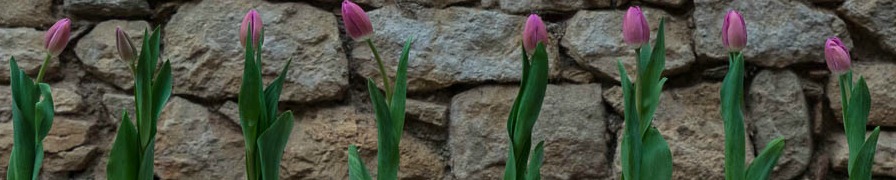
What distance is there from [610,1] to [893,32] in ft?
1.51

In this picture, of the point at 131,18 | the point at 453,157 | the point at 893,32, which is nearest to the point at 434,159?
the point at 453,157

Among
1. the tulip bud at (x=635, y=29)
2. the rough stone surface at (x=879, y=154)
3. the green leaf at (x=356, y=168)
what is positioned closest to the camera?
the tulip bud at (x=635, y=29)

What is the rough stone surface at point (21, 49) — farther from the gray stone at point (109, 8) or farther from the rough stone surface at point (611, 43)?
the rough stone surface at point (611, 43)

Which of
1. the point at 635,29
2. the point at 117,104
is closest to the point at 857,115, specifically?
the point at 635,29

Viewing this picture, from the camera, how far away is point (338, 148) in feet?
5.74

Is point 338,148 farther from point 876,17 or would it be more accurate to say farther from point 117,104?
point 876,17

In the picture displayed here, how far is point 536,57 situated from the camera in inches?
45.9

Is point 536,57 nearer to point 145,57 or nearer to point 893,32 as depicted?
point 145,57

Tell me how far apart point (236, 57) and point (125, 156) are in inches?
20.4

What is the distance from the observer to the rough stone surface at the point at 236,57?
5.71 feet

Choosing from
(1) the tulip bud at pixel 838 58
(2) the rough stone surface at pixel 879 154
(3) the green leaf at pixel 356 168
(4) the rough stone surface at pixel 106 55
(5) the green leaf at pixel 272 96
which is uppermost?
(1) the tulip bud at pixel 838 58

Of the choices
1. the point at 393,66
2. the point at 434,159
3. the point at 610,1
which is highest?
the point at 610,1

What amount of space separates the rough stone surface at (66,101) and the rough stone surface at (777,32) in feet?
3.35

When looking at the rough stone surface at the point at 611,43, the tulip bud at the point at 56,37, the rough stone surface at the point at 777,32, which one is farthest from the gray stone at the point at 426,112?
the tulip bud at the point at 56,37
